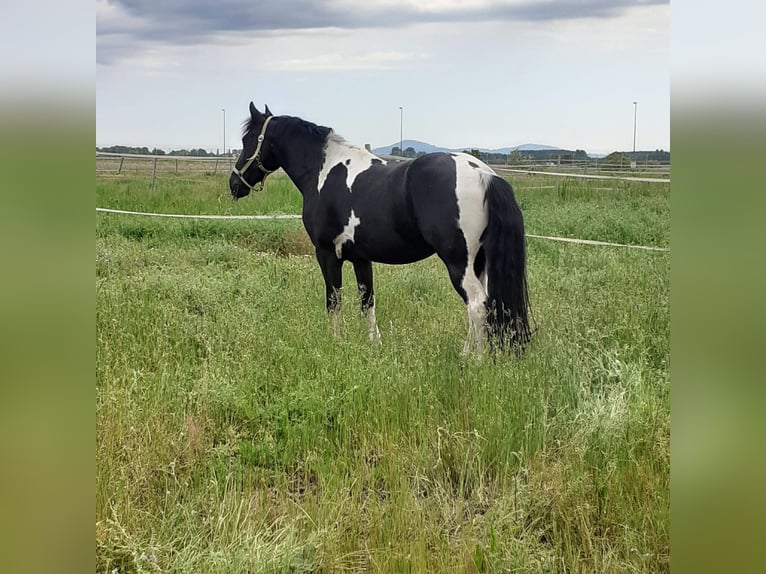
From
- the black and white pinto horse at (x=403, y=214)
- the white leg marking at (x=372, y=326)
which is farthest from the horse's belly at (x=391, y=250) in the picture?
the white leg marking at (x=372, y=326)

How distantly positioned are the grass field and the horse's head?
3.23ft

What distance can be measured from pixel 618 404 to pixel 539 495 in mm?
777

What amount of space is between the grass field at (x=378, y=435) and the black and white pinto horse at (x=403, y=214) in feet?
0.98

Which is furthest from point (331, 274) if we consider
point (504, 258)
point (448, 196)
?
point (504, 258)

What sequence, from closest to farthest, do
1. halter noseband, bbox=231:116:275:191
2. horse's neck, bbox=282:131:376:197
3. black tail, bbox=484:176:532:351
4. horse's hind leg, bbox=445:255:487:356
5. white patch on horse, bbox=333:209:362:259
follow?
black tail, bbox=484:176:532:351 < horse's hind leg, bbox=445:255:487:356 < white patch on horse, bbox=333:209:362:259 < horse's neck, bbox=282:131:376:197 < halter noseband, bbox=231:116:275:191

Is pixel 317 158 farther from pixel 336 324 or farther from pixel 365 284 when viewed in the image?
pixel 336 324

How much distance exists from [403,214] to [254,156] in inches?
67.9

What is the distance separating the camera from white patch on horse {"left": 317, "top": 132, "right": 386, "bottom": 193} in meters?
4.62

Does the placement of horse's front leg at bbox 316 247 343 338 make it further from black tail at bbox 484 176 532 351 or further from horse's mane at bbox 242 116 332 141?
black tail at bbox 484 176 532 351

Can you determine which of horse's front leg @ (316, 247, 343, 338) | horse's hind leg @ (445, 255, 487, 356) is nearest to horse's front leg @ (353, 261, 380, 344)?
horse's front leg @ (316, 247, 343, 338)

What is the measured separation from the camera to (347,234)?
15.2ft
